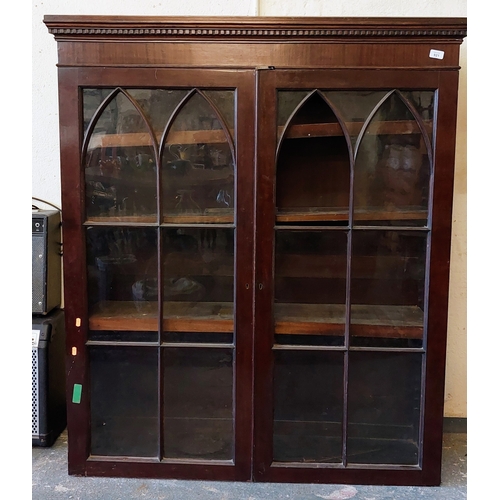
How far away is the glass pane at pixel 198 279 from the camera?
1554 mm

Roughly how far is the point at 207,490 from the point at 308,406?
1.41 feet

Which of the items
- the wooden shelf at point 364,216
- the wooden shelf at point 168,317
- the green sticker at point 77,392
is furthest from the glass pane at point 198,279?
the green sticker at point 77,392

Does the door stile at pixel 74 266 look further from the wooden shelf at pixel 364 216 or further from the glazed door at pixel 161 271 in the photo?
the wooden shelf at pixel 364 216

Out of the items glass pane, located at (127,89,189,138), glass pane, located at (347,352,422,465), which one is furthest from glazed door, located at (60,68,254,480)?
glass pane, located at (347,352,422,465)

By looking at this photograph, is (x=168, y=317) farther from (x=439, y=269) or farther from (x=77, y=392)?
(x=439, y=269)

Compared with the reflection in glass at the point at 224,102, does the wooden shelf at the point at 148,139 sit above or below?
below

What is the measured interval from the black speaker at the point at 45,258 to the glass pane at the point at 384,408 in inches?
44.5

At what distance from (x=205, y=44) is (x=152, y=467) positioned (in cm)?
140

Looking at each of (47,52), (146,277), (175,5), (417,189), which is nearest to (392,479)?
(417,189)

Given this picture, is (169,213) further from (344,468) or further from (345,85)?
(344,468)

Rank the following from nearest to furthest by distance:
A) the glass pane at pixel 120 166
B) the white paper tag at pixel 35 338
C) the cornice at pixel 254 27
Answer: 1. the cornice at pixel 254 27
2. the glass pane at pixel 120 166
3. the white paper tag at pixel 35 338

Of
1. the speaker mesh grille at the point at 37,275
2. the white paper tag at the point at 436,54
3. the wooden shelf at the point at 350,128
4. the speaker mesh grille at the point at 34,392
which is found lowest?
the speaker mesh grille at the point at 34,392

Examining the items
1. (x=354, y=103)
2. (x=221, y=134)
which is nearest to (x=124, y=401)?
(x=221, y=134)

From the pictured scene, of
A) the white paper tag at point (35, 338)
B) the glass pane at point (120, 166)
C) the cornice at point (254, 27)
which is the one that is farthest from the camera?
the white paper tag at point (35, 338)
